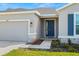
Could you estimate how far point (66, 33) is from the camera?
20.3 metres

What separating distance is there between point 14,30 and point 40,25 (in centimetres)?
444

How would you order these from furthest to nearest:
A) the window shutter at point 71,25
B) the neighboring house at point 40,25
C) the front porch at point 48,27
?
the front porch at point 48,27, the neighboring house at point 40,25, the window shutter at point 71,25

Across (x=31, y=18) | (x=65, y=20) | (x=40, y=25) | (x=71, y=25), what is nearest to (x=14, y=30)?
(x=31, y=18)

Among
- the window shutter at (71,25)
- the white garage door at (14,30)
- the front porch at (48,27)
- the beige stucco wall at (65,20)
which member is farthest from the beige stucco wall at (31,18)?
the front porch at (48,27)

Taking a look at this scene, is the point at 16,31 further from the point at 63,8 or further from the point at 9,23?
the point at 63,8

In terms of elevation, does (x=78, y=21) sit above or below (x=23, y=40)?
above

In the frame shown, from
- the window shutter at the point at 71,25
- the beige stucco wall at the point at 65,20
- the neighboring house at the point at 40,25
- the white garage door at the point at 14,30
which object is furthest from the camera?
the white garage door at the point at 14,30

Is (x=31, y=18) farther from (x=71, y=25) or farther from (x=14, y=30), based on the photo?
(x=71, y=25)

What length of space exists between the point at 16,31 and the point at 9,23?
3.72ft

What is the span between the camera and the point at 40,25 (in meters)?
26.7

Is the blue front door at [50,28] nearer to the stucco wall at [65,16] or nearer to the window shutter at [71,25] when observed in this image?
the stucco wall at [65,16]

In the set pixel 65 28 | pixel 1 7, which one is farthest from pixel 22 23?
pixel 1 7

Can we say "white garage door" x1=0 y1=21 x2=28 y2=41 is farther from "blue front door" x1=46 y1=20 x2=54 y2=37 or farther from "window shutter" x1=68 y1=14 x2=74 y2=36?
"blue front door" x1=46 y1=20 x2=54 y2=37

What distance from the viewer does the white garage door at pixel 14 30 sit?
22641 mm
